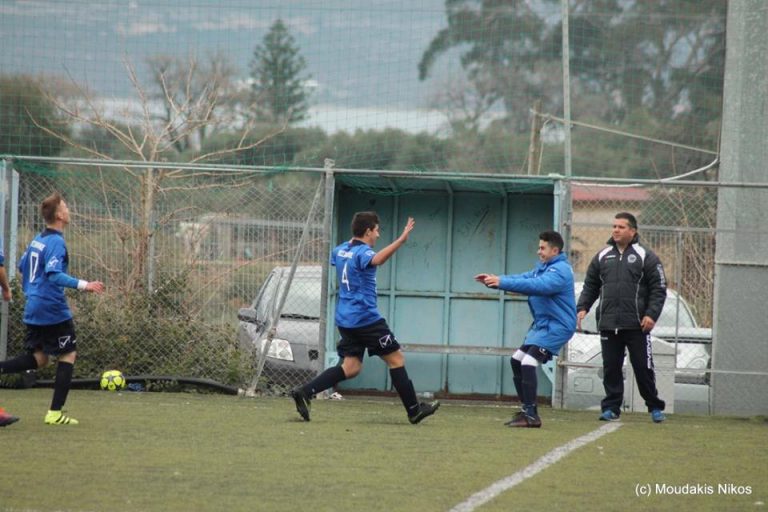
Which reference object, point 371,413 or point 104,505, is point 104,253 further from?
point 104,505

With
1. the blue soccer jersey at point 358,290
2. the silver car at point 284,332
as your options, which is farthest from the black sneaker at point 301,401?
the silver car at point 284,332

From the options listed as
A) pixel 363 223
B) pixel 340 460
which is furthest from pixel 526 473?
pixel 363 223

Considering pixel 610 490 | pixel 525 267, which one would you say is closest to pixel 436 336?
pixel 525 267

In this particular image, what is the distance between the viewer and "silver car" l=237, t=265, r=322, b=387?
12695mm

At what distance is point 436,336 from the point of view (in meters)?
13.8

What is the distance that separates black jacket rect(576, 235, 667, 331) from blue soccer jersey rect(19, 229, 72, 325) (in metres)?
4.84

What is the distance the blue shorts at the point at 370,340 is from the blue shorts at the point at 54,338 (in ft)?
7.28

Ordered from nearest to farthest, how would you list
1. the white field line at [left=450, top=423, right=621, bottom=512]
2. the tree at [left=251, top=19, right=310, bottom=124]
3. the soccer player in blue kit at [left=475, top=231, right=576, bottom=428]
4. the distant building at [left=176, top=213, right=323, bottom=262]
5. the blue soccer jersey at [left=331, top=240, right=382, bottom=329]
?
the white field line at [left=450, top=423, right=621, bottom=512] < the blue soccer jersey at [left=331, top=240, right=382, bottom=329] < the soccer player in blue kit at [left=475, top=231, right=576, bottom=428] < the distant building at [left=176, top=213, right=323, bottom=262] < the tree at [left=251, top=19, right=310, bottom=124]

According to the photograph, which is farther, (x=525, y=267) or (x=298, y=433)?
(x=525, y=267)

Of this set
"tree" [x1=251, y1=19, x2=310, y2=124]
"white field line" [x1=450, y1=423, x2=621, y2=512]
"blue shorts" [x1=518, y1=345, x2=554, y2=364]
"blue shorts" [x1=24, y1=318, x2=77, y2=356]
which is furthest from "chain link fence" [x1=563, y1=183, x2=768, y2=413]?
"tree" [x1=251, y1=19, x2=310, y2=124]

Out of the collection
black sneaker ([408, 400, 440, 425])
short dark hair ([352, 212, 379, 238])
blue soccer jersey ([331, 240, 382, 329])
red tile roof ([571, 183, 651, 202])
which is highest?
red tile roof ([571, 183, 651, 202])

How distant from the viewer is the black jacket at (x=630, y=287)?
1067cm

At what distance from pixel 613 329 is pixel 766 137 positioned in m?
2.98

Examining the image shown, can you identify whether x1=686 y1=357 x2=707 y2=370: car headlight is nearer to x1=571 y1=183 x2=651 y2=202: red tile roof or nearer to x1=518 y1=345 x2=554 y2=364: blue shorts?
x1=518 y1=345 x2=554 y2=364: blue shorts
